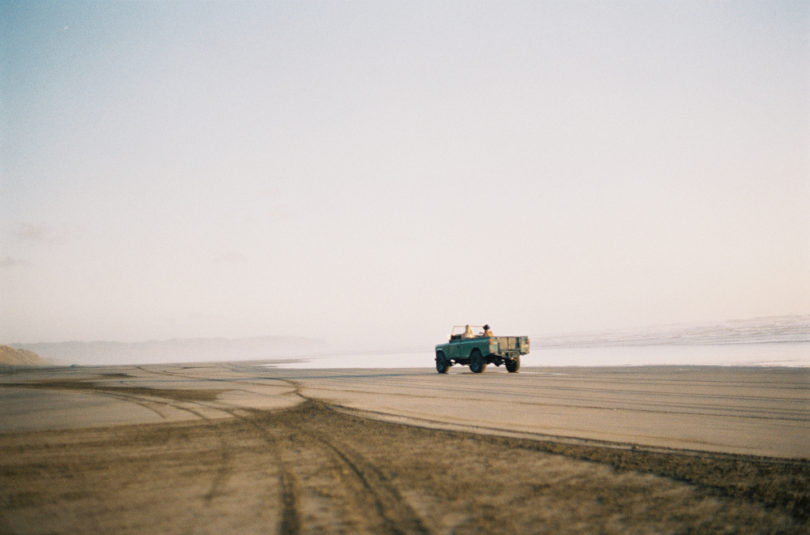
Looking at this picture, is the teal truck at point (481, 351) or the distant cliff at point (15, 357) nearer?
the teal truck at point (481, 351)

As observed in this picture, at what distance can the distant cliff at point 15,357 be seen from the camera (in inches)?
2836

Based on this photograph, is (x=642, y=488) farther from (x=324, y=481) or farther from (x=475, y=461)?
(x=324, y=481)

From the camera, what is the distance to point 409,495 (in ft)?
17.4

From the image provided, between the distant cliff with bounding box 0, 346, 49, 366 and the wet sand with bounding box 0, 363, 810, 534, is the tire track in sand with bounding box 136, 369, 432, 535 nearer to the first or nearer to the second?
the wet sand with bounding box 0, 363, 810, 534

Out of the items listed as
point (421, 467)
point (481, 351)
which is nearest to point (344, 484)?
point (421, 467)

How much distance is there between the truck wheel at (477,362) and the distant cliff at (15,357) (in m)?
64.5

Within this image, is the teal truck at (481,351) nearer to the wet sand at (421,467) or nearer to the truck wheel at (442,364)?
the truck wheel at (442,364)

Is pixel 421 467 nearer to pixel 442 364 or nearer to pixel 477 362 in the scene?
pixel 477 362

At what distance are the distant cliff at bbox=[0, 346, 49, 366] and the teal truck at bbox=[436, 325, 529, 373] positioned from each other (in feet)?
206

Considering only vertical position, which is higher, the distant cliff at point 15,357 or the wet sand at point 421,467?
the wet sand at point 421,467

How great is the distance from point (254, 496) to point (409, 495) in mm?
1423

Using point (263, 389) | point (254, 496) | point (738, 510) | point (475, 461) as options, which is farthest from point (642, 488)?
point (263, 389)

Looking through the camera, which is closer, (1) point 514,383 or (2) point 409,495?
(2) point 409,495

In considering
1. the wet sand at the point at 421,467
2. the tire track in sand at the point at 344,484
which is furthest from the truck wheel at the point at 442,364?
the tire track in sand at the point at 344,484
